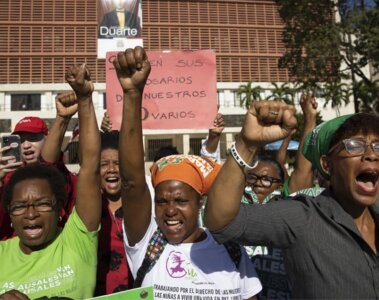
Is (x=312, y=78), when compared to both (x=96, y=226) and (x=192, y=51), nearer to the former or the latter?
(x=192, y=51)

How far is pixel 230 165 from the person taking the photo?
156 cm

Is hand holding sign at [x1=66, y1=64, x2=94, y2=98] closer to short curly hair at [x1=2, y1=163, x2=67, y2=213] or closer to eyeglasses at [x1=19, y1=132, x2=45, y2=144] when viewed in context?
short curly hair at [x1=2, y1=163, x2=67, y2=213]

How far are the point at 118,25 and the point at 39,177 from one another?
277cm

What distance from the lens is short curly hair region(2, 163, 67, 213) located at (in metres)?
2.03

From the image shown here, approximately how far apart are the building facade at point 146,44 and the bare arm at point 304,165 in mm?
35876

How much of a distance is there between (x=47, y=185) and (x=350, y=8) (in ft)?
56.2

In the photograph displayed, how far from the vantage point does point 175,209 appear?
1.99 m

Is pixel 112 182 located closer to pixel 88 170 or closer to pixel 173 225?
pixel 88 170

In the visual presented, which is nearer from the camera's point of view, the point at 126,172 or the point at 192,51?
the point at 126,172

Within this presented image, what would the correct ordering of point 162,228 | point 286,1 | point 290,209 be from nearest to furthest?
point 290,209 → point 162,228 → point 286,1

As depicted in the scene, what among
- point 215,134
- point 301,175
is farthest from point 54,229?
point 215,134

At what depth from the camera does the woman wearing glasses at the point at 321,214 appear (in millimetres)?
1547

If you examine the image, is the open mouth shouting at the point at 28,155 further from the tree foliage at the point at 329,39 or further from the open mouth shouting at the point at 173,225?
the tree foliage at the point at 329,39

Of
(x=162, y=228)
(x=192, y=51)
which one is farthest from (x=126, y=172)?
(x=192, y=51)
